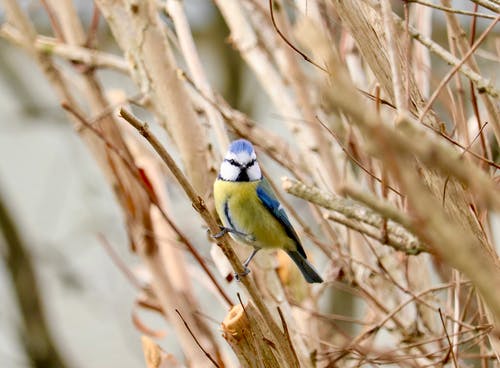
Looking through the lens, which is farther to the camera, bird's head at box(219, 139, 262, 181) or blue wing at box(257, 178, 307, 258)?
blue wing at box(257, 178, 307, 258)

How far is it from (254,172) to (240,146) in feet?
0.71

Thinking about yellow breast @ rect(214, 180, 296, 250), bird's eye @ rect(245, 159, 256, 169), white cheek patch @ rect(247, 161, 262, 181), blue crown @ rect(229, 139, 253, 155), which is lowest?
yellow breast @ rect(214, 180, 296, 250)

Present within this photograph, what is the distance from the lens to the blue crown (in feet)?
6.47

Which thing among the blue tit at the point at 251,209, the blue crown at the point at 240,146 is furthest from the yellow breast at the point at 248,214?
the blue crown at the point at 240,146

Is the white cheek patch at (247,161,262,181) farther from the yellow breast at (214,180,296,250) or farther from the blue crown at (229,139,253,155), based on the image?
the blue crown at (229,139,253,155)

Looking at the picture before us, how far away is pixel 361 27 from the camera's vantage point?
1.23 m

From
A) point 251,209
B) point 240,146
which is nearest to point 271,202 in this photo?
point 251,209

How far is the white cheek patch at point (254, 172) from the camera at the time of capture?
7.11ft

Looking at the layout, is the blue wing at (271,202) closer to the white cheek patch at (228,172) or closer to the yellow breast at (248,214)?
the yellow breast at (248,214)

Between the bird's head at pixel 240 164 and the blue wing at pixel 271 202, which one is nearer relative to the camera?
the bird's head at pixel 240 164

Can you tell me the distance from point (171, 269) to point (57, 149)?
4600mm

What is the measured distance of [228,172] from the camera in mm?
2102

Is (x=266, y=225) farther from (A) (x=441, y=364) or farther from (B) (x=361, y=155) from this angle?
(A) (x=441, y=364)

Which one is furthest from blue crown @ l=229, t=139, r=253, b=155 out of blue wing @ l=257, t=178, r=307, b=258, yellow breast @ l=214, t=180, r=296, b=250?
blue wing @ l=257, t=178, r=307, b=258
